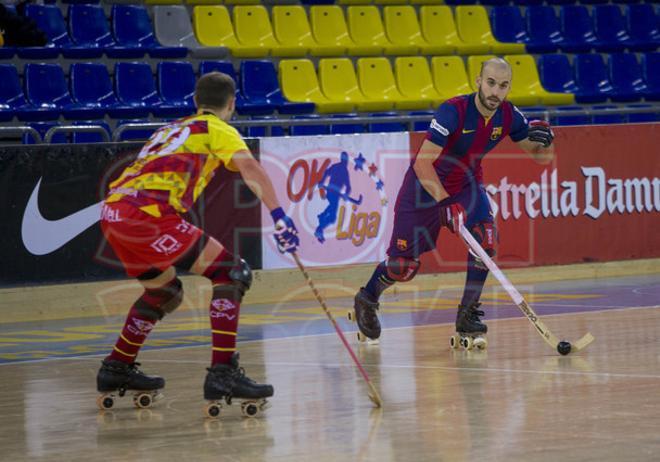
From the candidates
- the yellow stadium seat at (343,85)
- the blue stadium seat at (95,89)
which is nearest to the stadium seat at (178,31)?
the yellow stadium seat at (343,85)

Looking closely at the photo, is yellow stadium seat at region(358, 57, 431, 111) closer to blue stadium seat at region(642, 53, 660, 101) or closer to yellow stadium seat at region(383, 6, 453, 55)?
yellow stadium seat at region(383, 6, 453, 55)

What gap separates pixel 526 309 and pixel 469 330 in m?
0.54

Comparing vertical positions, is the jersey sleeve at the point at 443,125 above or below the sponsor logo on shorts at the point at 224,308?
above

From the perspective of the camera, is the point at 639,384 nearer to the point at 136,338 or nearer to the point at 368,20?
the point at 136,338

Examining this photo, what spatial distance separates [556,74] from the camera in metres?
23.3

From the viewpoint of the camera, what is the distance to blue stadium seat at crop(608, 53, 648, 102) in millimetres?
23781

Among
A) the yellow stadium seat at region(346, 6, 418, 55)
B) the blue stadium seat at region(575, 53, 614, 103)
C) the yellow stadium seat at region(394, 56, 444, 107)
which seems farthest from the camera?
the blue stadium seat at region(575, 53, 614, 103)

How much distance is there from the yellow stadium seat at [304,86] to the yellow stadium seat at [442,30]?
2884 millimetres

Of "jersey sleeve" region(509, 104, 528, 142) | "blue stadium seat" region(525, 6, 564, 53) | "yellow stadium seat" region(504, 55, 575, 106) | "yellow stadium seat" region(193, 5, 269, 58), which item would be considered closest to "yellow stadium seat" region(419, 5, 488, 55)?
"yellow stadium seat" region(504, 55, 575, 106)

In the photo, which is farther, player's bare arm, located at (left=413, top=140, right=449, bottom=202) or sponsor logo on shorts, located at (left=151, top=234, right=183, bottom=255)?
player's bare arm, located at (left=413, top=140, right=449, bottom=202)

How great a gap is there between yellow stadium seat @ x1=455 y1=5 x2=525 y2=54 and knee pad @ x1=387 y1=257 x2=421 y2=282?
11368 mm

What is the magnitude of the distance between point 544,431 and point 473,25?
16191mm

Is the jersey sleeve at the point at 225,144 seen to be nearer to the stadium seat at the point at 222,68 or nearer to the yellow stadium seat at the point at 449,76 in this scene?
the stadium seat at the point at 222,68

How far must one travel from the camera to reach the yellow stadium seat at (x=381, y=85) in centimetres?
2098
